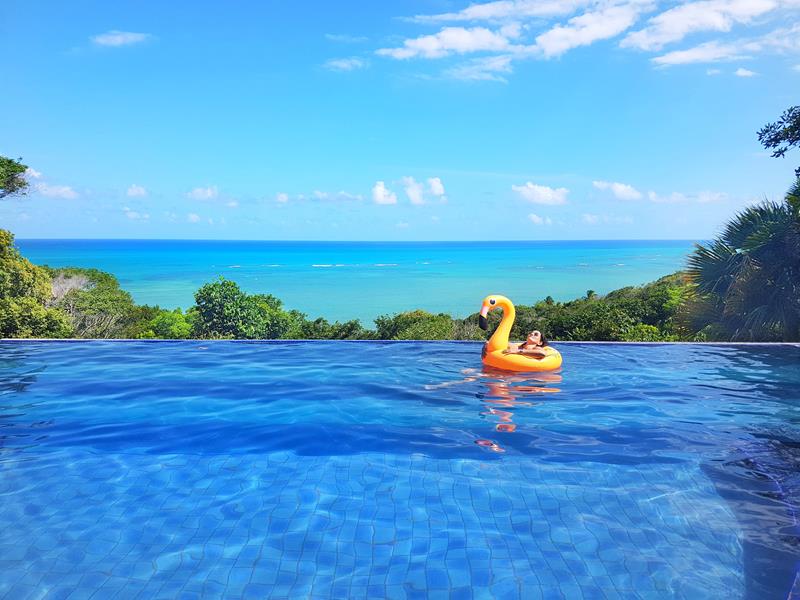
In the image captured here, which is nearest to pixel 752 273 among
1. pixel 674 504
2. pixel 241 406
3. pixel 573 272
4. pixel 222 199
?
pixel 674 504

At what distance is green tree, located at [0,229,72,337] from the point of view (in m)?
11.1

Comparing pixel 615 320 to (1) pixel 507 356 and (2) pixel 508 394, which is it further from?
(2) pixel 508 394

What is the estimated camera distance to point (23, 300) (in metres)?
11.3

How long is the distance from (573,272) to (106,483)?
68048mm

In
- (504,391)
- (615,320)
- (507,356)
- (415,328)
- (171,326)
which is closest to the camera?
(504,391)

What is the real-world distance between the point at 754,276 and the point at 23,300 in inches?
511

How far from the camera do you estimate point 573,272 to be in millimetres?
69000

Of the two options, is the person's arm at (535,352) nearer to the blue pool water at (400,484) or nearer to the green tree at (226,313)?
the blue pool water at (400,484)

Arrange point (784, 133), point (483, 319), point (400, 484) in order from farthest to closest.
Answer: point (784, 133) < point (483, 319) < point (400, 484)

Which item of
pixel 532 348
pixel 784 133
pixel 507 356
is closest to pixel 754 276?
pixel 784 133

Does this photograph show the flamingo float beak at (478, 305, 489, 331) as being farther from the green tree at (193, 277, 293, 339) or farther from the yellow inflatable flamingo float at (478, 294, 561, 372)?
the green tree at (193, 277, 293, 339)

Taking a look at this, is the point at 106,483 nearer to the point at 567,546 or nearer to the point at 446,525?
the point at 446,525

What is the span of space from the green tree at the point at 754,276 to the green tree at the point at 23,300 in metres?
12.0

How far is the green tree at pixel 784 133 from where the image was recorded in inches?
382
